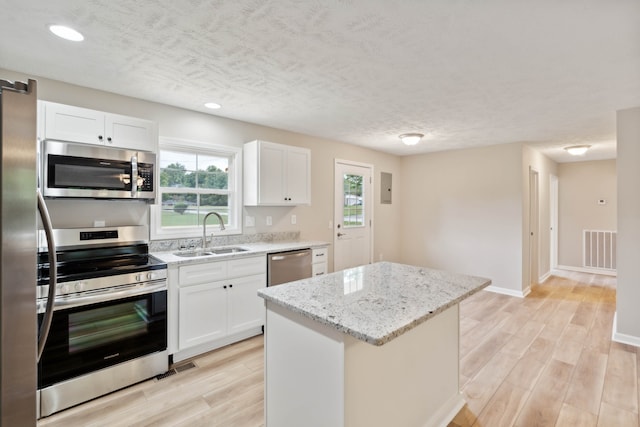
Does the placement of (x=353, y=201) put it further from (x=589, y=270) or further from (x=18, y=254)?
(x=589, y=270)

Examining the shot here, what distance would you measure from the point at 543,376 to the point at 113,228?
381 centimetres

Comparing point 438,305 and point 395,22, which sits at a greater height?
point 395,22

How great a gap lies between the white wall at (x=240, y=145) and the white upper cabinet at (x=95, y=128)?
37cm

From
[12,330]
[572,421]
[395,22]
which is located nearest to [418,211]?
Answer: [572,421]

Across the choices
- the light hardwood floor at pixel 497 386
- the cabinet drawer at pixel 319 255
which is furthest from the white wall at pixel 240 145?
the light hardwood floor at pixel 497 386

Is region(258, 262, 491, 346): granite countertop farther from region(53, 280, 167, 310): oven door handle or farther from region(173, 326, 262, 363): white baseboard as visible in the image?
region(173, 326, 262, 363): white baseboard

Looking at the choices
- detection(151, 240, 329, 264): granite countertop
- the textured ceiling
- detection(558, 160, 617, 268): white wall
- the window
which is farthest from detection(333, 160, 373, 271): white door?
detection(558, 160, 617, 268): white wall

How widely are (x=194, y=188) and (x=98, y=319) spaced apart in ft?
5.30

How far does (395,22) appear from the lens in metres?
1.74

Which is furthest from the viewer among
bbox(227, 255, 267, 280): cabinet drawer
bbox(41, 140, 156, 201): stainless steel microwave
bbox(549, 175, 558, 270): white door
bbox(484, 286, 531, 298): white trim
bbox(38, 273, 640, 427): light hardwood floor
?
bbox(549, 175, 558, 270): white door

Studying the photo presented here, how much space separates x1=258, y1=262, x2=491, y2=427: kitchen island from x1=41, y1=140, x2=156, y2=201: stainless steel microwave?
1.72 m

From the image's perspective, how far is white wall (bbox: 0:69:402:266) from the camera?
2613 millimetres

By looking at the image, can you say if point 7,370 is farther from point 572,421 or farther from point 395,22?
point 572,421

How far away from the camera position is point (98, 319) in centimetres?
222
